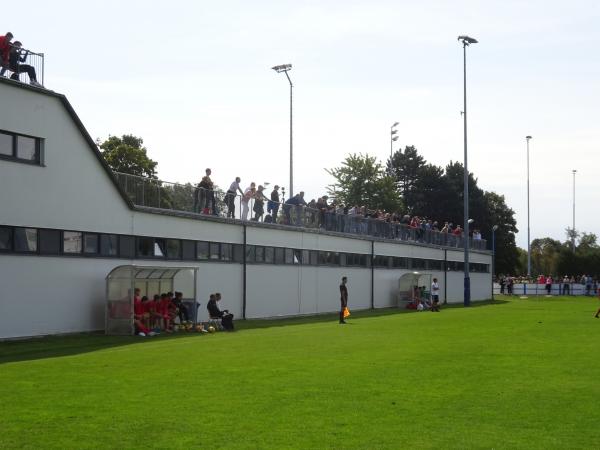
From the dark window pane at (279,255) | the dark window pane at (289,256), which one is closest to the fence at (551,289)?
the dark window pane at (289,256)

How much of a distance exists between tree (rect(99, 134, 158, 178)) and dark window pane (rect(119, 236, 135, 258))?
37.2 metres

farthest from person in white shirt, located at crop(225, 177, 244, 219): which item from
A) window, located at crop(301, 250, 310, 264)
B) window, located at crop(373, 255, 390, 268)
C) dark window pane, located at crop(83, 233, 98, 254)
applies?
window, located at crop(373, 255, 390, 268)

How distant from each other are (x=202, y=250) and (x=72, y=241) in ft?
25.0

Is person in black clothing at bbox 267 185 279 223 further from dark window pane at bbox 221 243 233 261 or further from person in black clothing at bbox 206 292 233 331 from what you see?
person in black clothing at bbox 206 292 233 331

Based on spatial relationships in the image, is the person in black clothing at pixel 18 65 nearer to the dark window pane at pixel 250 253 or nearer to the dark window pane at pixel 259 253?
the dark window pane at pixel 250 253

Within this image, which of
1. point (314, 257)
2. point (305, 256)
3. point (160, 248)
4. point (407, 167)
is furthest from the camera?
point (407, 167)

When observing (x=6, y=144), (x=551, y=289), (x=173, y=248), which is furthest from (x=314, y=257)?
(x=551, y=289)

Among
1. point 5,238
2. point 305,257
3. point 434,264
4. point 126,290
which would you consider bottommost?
point 126,290

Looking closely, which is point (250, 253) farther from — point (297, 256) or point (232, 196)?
point (297, 256)

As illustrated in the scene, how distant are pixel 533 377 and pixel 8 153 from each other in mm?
17299

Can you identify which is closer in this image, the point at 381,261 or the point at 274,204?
the point at 274,204

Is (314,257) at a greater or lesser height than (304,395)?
greater

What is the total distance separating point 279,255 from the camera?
41219mm

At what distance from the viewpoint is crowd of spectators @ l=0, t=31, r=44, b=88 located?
25781 millimetres
